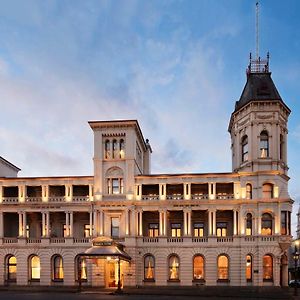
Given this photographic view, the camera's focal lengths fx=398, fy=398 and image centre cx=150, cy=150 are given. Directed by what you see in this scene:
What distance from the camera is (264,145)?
50.7 meters

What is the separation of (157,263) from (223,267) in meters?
8.33

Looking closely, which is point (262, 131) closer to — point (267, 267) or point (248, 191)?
point (248, 191)

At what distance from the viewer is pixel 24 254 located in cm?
5244

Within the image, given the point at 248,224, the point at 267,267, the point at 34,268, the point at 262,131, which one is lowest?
the point at 34,268

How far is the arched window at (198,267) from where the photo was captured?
5050 cm

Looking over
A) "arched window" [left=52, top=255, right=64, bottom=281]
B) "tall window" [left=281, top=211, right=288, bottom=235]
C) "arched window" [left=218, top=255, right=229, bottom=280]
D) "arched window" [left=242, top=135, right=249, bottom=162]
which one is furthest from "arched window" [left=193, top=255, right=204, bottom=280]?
"arched window" [left=52, top=255, right=64, bottom=281]

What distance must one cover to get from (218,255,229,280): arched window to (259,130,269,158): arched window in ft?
45.3

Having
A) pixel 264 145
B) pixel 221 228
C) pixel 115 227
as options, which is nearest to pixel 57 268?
pixel 115 227

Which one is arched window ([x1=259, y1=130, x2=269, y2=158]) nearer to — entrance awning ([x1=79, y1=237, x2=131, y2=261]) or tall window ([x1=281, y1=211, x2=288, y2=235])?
tall window ([x1=281, y1=211, x2=288, y2=235])

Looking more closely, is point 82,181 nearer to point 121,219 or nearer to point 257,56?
point 121,219

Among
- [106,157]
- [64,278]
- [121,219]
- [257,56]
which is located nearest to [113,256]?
[121,219]

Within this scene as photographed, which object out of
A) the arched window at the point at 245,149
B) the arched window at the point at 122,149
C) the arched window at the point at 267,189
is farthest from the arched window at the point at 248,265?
the arched window at the point at 122,149

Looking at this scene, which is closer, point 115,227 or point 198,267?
point 198,267

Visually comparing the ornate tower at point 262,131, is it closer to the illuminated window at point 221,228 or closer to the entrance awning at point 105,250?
the illuminated window at point 221,228
